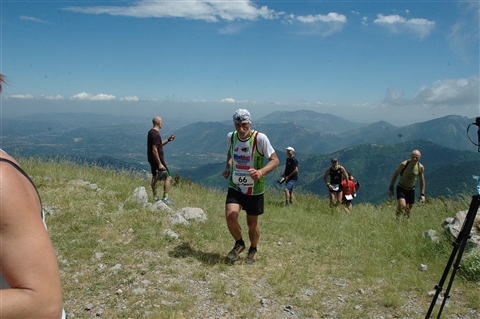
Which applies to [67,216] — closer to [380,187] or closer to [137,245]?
[137,245]

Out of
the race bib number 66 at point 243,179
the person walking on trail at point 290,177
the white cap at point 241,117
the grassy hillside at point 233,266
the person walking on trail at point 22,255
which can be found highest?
the white cap at point 241,117

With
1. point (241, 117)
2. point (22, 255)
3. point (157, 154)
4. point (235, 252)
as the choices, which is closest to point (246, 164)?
point (241, 117)

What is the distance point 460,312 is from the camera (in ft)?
12.8

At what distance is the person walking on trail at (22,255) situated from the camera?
2.92 feet

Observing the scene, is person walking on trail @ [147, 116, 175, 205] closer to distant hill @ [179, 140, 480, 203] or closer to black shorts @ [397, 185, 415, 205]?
black shorts @ [397, 185, 415, 205]

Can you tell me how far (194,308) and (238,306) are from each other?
54cm

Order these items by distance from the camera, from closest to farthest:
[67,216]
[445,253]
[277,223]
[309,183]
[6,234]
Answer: [6,234]
[445,253]
[67,216]
[277,223]
[309,183]

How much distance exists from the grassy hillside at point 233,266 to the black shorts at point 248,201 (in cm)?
95

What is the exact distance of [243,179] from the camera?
4656 mm

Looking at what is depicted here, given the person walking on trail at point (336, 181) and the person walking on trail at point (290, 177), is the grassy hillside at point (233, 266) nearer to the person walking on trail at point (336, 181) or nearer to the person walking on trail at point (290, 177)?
the person walking on trail at point (336, 181)

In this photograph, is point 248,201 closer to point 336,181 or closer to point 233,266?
point 233,266

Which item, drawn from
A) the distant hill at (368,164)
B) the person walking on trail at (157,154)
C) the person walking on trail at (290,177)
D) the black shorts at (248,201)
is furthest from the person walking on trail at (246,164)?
the distant hill at (368,164)

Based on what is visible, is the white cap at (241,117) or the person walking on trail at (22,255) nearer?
the person walking on trail at (22,255)

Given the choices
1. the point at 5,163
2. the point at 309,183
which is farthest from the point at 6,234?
the point at 309,183
